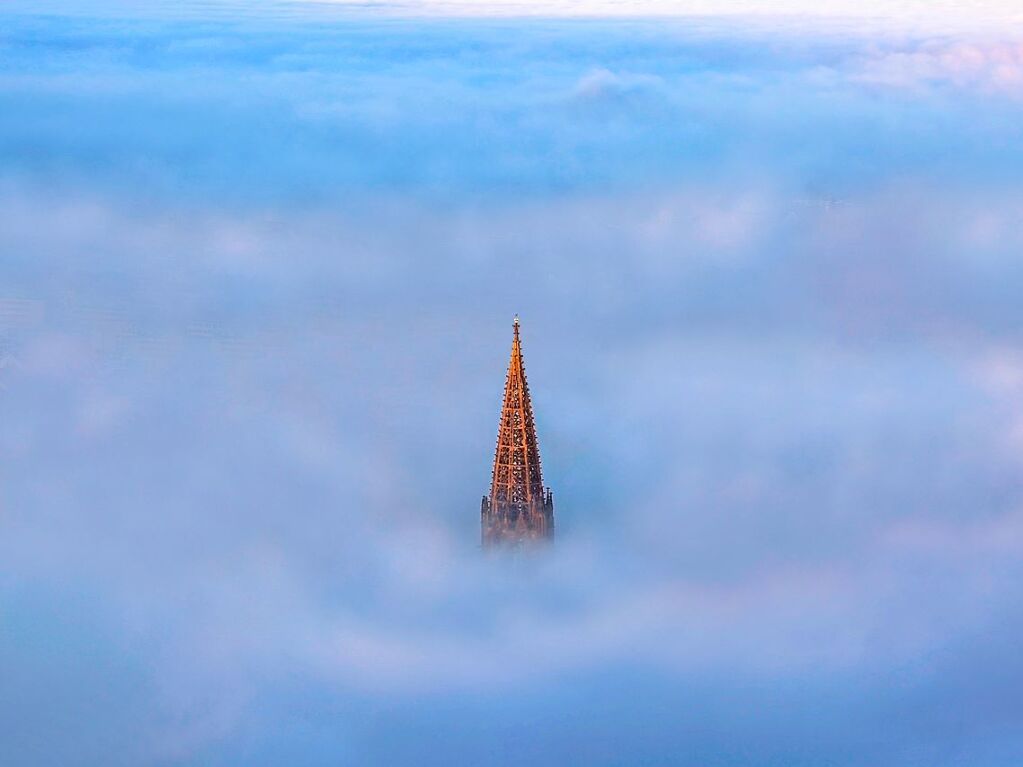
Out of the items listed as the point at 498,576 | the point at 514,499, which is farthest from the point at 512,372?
the point at 498,576

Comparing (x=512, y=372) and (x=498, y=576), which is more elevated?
(x=512, y=372)

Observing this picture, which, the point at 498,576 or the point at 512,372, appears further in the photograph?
the point at 498,576

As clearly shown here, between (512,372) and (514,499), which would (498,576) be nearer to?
(514,499)
